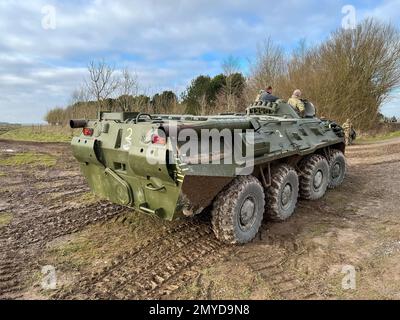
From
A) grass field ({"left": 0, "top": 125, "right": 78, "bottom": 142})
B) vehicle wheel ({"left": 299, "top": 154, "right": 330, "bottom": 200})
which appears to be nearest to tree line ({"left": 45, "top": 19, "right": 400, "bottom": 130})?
grass field ({"left": 0, "top": 125, "right": 78, "bottom": 142})

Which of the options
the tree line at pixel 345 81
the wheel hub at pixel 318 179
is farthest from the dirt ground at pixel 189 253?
the tree line at pixel 345 81

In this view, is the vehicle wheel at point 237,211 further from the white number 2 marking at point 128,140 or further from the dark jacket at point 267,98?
the dark jacket at point 267,98

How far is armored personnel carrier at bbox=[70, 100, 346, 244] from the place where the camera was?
4059 mm

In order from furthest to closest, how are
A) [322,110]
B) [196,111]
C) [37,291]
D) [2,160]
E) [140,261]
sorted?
[196,111] < [322,110] < [2,160] < [140,261] < [37,291]

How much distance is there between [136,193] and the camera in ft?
15.4

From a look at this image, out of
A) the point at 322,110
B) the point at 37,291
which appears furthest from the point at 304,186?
the point at 322,110

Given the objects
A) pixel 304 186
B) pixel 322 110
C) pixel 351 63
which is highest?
pixel 351 63

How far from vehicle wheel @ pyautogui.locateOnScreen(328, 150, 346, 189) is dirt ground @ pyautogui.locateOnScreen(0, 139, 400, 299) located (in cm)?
89

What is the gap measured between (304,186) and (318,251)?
2116 millimetres

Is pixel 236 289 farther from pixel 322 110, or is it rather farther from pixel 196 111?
pixel 196 111

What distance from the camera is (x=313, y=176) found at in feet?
22.2

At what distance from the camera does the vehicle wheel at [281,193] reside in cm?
545

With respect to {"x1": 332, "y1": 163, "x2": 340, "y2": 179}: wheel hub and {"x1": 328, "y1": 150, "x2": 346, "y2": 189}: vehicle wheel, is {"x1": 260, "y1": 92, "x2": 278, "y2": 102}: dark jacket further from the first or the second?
{"x1": 332, "y1": 163, "x2": 340, "y2": 179}: wheel hub

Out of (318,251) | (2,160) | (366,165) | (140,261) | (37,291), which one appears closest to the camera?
(37,291)
